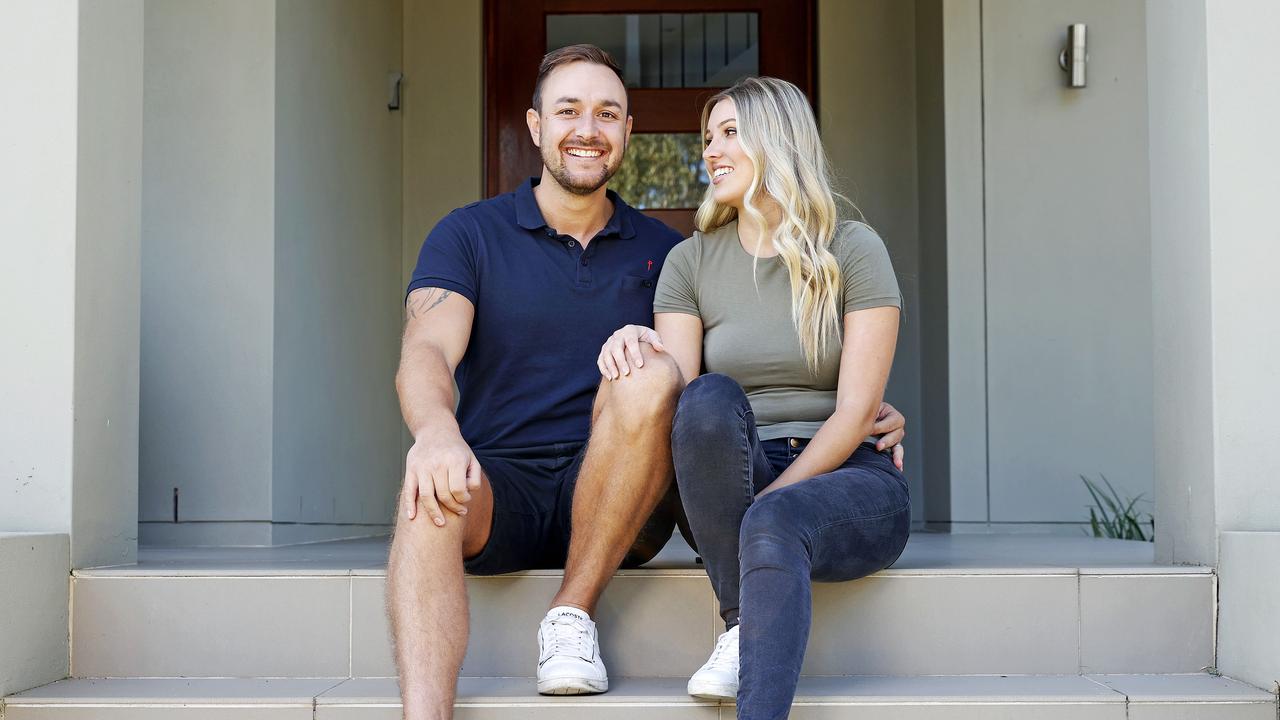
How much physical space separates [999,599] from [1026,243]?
221cm

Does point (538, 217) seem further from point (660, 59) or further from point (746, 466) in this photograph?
point (660, 59)

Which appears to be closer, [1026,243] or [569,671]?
[569,671]

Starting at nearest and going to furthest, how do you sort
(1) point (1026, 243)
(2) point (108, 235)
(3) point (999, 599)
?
(3) point (999, 599) < (2) point (108, 235) < (1) point (1026, 243)

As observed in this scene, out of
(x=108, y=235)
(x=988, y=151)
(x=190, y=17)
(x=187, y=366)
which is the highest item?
(x=190, y=17)

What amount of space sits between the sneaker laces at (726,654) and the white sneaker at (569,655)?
0.61 ft

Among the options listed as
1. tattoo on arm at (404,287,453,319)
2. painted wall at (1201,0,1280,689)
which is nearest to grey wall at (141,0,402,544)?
tattoo on arm at (404,287,453,319)

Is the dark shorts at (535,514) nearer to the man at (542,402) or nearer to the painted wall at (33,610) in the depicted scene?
the man at (542,402)

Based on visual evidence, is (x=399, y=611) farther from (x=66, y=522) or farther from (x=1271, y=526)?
(x=1271, y=526)

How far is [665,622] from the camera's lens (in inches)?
86.4

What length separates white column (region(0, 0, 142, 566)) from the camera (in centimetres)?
228

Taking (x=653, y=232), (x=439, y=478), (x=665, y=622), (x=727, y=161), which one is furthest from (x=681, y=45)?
(x=439, y=478)

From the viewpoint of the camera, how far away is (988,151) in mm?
4148

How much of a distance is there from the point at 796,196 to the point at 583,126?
47 centimetres

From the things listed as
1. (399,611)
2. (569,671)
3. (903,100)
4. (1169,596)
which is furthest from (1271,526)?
(903,100)
